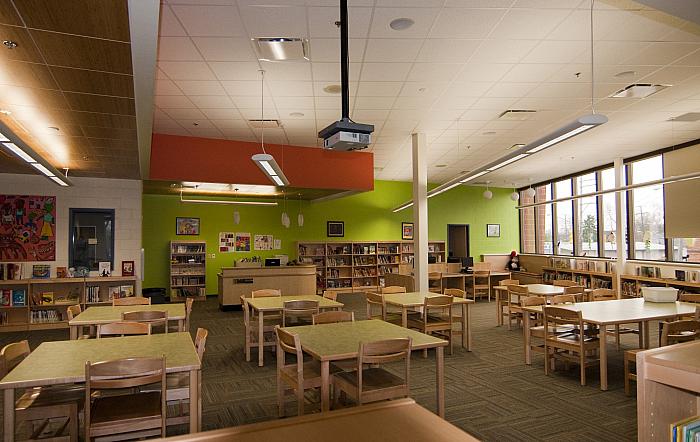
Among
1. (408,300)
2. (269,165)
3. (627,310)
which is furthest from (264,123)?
(627,310)

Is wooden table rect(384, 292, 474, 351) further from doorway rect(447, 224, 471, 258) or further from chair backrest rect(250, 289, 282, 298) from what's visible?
doorway rect(447, 224, 471, 258)

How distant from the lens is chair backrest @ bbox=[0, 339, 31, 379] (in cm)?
310

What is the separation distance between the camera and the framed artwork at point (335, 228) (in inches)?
579

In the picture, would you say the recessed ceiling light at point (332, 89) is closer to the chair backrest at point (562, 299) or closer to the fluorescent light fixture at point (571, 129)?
the fluorescent light fixture at point (571, 129)

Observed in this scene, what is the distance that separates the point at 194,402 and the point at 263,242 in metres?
11.1

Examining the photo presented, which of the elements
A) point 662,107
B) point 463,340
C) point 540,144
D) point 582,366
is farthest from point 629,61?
point 463,340

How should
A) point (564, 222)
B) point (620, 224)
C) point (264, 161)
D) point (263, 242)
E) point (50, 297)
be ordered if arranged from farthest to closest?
point (564, 222) < point (263, 242) < point (620, 224) < point (50, 297) < point (264, 161)

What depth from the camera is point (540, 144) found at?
502 cm

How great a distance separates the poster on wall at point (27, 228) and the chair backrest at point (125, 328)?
5986 mm

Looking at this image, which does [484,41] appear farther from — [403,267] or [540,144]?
[403,267]

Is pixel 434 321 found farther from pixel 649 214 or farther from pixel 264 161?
pixel 649 214

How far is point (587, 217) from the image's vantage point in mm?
13094

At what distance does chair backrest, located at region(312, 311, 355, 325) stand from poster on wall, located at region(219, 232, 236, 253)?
31.1ft

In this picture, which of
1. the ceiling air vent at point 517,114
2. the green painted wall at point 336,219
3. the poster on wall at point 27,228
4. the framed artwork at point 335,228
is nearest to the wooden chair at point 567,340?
the ceiling air vent at point 517,114
